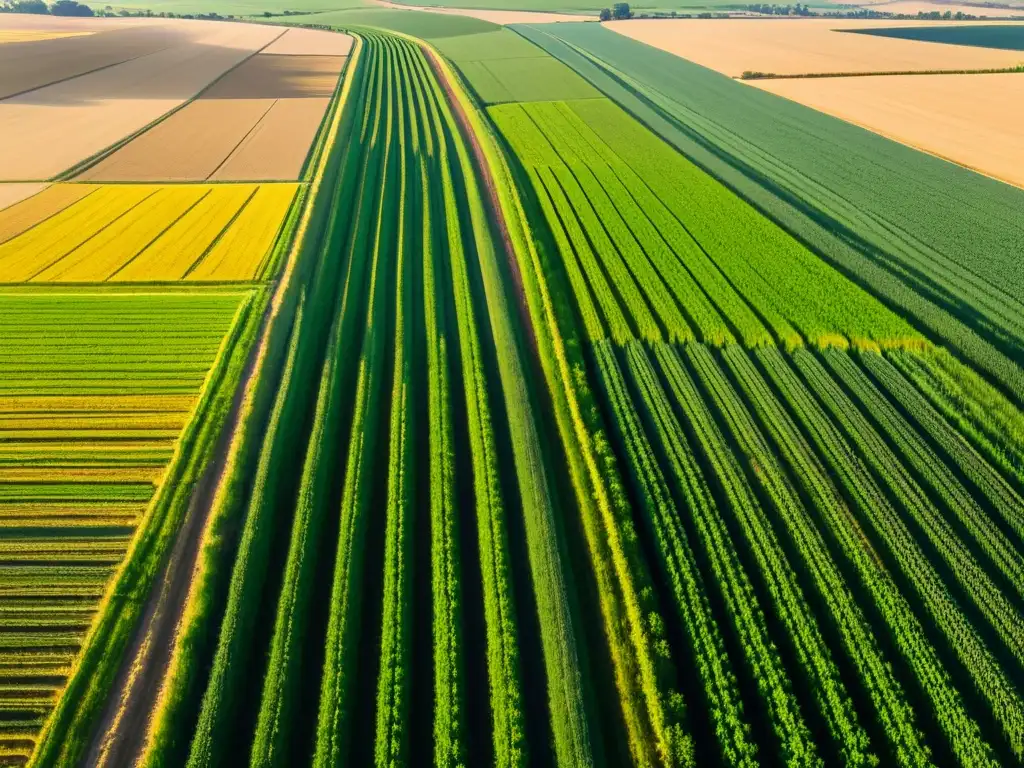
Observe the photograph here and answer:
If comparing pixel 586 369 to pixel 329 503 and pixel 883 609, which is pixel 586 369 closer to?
pixel 329 503

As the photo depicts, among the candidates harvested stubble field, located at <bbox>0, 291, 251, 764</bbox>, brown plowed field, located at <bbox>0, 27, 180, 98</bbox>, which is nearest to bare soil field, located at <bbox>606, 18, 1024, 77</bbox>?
harvested stubble field, located at <bbox>0, 291, 251, 764</bbox>

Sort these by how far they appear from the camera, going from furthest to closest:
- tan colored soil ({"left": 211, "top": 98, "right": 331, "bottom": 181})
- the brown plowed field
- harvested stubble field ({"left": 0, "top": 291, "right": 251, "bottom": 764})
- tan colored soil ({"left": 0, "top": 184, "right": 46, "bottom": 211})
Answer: the brown plowed field, tan colored soil ({"left": 211, "top": 98, "right": 331, "bottom": 181}), tan colored soil ({"left": 0, "top": 184, "right": 46, "bottom": 211}), harvested stubble field ({"left": 0, "top": 291, "right": 251, "bottom": 764})

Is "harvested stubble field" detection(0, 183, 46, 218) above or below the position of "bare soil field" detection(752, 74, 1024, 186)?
below

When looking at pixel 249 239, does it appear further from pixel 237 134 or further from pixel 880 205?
pixel 880 205

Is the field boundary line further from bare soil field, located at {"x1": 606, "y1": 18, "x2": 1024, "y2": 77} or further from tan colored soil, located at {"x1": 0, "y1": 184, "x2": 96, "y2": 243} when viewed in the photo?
bare soil field, located at {"x1": 606, "y1": 18, "x2": 1024, "y2": 77}

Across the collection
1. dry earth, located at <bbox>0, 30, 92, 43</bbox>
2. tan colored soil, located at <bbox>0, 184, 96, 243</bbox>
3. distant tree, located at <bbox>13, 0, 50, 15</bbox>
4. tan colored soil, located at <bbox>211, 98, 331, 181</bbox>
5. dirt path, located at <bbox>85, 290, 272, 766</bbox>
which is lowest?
dirt path, located at <bbox>85, 290, 272, 766</bbox>

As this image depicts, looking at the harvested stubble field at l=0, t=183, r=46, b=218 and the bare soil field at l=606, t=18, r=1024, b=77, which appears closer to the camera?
the harvested stubble field at l=0, t=183, r=46, b=218

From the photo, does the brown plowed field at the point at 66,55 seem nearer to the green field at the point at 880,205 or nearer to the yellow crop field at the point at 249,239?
the yellow crop field at the point at 249,239

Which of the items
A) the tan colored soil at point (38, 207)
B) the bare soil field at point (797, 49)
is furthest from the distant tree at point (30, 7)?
the tan colored soil at point (38, 207)

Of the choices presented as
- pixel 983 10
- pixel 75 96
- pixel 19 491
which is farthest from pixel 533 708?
pixel 983 10
